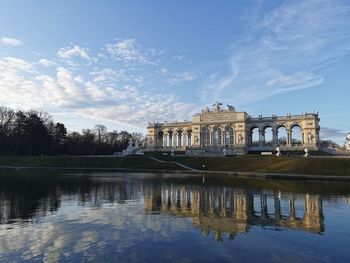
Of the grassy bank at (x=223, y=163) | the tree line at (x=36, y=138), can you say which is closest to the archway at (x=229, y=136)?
the grassy bank at (x=223, y=163)

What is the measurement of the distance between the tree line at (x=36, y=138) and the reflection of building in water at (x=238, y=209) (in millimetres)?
86492

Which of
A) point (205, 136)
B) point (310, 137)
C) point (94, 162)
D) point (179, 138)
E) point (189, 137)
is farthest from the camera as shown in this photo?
point (179, 138)

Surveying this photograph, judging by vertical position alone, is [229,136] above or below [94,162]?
above

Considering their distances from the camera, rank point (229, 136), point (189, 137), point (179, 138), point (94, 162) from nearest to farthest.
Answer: point (94, 162)
point (229, 136)
point (189, 137)
point (179, 138)

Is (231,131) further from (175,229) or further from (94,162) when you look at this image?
(175,229)

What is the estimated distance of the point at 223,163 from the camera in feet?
229

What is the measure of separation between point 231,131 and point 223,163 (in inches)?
1679

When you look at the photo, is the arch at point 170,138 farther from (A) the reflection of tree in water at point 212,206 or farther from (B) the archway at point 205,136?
(A) the reflection of tree in water at point 212,206

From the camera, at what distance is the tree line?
108625 millimetres

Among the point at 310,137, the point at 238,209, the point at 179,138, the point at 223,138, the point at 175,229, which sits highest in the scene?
the point at 179,138

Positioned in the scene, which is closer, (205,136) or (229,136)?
(229,136)

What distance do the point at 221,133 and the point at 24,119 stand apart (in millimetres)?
58640

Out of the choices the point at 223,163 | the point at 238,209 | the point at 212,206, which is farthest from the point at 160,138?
the point at 238,209

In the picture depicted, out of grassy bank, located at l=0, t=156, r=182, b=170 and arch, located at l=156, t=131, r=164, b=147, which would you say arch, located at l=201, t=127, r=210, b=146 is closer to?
arch, located at l=156, t=131, r=164, b=147
